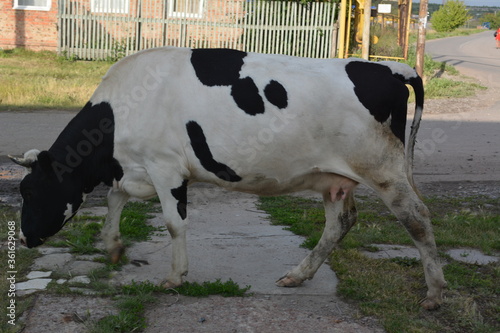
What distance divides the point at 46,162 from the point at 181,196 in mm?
1103

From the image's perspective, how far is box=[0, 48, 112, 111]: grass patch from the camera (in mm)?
14062

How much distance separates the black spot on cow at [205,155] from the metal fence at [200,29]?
16.3m

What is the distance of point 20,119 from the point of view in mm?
12641

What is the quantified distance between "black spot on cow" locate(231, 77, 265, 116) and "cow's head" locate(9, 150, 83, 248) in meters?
1.48

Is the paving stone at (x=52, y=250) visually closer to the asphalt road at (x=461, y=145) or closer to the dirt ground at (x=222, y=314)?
the dirt ground at (x=222, y=314)

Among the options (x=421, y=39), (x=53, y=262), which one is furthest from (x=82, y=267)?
(x=421, y=39)

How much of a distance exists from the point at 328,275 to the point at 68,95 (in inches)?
399

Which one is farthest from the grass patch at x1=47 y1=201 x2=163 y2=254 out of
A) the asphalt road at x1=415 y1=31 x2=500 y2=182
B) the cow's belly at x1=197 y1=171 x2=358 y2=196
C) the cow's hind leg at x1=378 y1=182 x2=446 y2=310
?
the asphalt road at x1=415 y1=31 x2=500 y2=182

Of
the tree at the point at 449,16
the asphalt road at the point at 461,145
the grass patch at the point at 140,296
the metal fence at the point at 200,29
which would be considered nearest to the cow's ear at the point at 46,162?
the grass patch at the point at 140,296

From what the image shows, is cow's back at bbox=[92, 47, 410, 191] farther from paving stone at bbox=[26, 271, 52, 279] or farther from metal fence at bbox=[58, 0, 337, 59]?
metal fence at bbox=[58, 0, 337, 59]

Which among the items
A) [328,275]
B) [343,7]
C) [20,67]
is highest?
[343,7]

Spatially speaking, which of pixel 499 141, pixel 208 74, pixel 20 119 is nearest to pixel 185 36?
pixel 20 119

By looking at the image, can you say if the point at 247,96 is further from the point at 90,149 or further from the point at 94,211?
the point at 94,211

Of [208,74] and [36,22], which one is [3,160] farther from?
[36,22]
